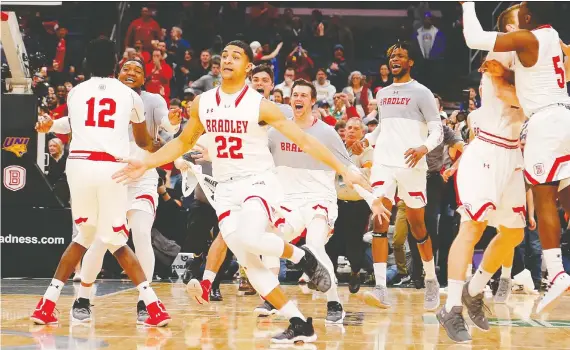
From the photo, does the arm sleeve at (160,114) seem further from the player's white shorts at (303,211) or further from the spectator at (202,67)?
the spectator at (202,67)

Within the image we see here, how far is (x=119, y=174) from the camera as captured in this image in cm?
659

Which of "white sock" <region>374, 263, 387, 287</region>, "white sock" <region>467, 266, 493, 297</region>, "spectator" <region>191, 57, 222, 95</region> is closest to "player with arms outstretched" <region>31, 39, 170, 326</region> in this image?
"white sock" <region>467, 266, 493, 297</region>

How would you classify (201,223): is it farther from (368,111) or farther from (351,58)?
(351,58)

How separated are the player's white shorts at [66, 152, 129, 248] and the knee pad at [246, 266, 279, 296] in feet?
5.14

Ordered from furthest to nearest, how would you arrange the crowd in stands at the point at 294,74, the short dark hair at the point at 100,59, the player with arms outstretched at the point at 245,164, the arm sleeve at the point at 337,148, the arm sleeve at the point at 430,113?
the crowd in stands at the point at 294,74, the arm sleeve at the point at 430,113, the arm sleeve at the point at 337,148, the short dark hair at the point at 100,59, the player with arms outstretched at the point at 245,164

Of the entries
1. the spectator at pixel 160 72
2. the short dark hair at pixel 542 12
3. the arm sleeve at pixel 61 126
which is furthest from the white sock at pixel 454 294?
the spectator at pixel 160 72

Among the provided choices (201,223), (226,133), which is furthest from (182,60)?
(226,133)

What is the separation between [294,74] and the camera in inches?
683

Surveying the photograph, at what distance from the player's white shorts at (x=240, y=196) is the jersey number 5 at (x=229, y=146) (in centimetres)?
20

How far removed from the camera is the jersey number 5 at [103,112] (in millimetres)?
7637

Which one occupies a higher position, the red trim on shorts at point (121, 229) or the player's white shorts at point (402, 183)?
the player's white shorts at point (402, 183)

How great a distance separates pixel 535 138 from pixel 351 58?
13621 millimetres

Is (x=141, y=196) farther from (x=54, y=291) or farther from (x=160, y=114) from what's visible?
(x=54, y=291)

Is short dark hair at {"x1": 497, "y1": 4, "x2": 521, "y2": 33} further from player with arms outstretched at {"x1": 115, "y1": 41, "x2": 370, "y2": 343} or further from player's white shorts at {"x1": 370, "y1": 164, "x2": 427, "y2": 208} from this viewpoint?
player's white shorts at {"x1": 370, "y1": 164, "x2": 427, "y2": 208}
